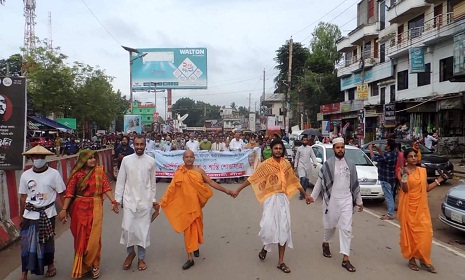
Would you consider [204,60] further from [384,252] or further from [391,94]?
[384,252]

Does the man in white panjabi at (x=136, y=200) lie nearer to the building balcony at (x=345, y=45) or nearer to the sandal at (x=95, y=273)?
the sandal at (x=95, y=273)

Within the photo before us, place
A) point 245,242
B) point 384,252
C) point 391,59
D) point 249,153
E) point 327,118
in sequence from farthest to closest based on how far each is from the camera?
1. point 327,118
2. point 391,59
3. point 249,153
4. point 245,242
5. point 384,252

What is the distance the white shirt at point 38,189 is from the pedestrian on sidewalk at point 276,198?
7.57 feet

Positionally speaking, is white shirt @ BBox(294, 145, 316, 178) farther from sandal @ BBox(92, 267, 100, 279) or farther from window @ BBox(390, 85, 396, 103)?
window @ BBox(390, 85, 396, 103)

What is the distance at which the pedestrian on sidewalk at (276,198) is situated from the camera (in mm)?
5137

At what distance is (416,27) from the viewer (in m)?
→ 26.4

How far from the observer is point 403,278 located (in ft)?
15.7

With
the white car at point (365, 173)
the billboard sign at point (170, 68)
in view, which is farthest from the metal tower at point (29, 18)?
the white car at point (365, 173)

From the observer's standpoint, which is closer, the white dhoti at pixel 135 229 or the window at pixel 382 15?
the white dhoti at pixel 135 229

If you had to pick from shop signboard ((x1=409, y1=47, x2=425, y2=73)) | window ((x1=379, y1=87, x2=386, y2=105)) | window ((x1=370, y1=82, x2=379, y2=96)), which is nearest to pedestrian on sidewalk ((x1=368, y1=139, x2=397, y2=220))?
shop signboard ((x1=409, y1=47, x2=425, y2=73))

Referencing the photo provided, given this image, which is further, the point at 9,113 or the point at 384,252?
the point at 9,113

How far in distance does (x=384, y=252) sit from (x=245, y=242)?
206cm

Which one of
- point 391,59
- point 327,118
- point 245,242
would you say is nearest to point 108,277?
point 245,242

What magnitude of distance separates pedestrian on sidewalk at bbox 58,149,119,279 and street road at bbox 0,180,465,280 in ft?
1.09
